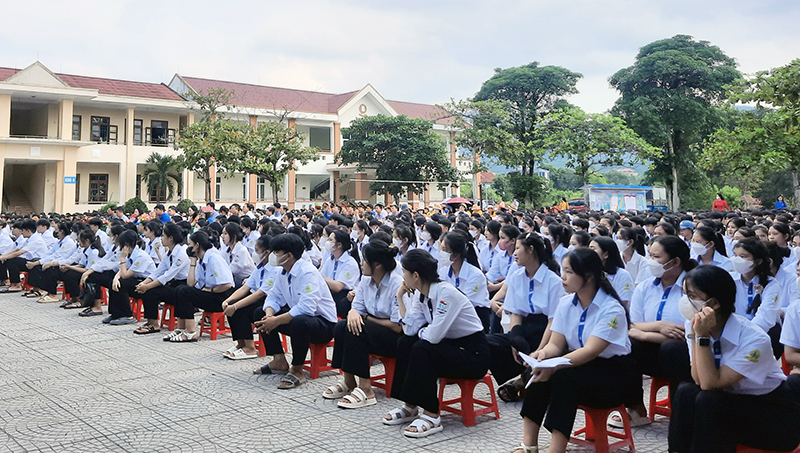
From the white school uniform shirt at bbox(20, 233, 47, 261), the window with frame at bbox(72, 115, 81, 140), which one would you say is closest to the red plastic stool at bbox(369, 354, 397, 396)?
the white school uniform shirt at bbox(20, 233, 47, 261)

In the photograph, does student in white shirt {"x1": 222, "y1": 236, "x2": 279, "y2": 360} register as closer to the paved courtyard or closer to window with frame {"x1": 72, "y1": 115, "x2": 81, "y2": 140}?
the paved courtyard

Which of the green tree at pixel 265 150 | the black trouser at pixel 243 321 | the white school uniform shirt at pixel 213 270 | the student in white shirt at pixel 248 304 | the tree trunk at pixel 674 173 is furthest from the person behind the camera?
the tree trunk at pixel 674 173

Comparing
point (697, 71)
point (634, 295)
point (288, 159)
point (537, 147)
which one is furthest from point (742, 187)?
point (634, 295)

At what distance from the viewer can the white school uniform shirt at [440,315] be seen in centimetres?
417

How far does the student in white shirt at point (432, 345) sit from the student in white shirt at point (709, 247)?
2.69m

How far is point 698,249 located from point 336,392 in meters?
3.61

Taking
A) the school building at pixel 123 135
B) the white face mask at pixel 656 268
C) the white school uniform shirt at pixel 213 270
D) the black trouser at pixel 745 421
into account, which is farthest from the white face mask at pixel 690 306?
the school building at pixel 123 135

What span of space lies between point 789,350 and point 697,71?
115 ft

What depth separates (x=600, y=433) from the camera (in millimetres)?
3580

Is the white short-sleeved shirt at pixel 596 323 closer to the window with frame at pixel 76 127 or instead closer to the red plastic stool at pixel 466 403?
the red plastic stool at pixel 466 403

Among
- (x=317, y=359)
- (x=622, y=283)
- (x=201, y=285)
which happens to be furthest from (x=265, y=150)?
(x=622, y=283)

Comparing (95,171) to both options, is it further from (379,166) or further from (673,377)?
(673,377)

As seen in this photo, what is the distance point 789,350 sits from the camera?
354 centimetres

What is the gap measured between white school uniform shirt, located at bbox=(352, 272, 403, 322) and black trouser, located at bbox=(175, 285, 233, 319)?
8.95 feet
